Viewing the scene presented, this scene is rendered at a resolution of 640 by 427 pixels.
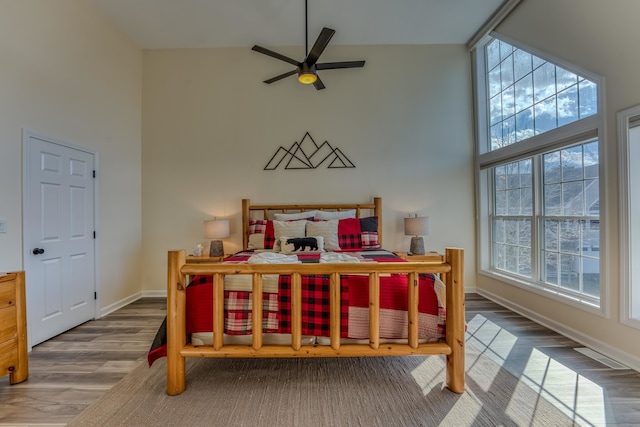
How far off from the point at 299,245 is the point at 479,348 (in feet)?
6.12

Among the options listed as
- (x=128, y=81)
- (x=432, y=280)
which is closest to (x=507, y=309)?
(x=432, y=280)

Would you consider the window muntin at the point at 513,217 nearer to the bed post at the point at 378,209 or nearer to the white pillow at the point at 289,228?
the bed post at the point at 378,209

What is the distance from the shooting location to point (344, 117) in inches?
153

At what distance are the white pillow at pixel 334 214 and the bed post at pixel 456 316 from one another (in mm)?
1977

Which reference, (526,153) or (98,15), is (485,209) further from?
(98,15)

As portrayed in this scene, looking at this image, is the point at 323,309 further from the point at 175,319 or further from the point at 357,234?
the point at 357,234

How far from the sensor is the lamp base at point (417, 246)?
355 cm

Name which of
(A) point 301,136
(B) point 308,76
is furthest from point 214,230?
(B) point 308,76

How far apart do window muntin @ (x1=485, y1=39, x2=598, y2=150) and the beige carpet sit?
2.41m

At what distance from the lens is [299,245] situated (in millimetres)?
2971

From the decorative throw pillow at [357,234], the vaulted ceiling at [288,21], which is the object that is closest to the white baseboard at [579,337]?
the decorative throw pillow at [357,234]

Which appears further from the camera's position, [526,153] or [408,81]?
[408,81]

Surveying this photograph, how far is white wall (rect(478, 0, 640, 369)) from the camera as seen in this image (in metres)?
2.00

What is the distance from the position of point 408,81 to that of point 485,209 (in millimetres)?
2084
